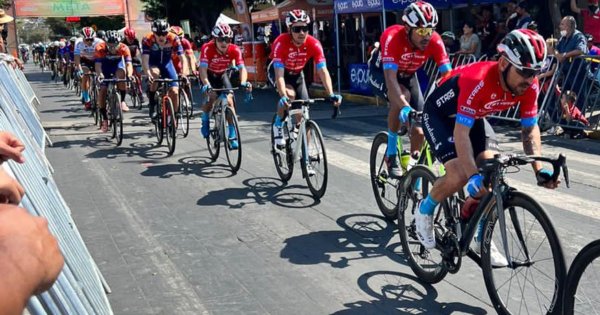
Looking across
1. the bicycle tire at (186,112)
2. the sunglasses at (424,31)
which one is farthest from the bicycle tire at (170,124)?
the sunglasses at (424,31)

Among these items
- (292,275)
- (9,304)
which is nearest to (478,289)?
(292,275)

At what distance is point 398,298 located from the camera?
15.7 ft

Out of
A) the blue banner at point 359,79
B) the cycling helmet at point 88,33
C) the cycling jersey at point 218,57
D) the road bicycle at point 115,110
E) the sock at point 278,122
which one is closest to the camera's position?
the sock at point 278,122

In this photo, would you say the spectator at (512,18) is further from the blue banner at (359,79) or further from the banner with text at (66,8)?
the banner with text at (66,8)

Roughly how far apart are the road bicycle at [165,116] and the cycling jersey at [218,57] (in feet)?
3.81

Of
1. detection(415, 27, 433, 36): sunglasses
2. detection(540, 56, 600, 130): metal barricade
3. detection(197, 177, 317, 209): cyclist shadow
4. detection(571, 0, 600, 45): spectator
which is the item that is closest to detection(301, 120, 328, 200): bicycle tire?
detection(197, 177, 317, 209): cyclist shadow

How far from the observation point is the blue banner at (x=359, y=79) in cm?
1850

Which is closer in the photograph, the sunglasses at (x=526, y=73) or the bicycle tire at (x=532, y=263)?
the bicycle tire at (x=532, y=263)

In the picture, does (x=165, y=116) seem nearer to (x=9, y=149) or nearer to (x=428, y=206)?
(x=428, y=206)

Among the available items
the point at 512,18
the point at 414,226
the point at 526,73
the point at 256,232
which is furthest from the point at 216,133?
the point at 512,18

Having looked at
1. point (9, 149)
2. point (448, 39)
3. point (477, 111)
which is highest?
point (448, 39)

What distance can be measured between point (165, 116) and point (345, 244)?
5.94 metres

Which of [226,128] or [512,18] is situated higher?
[512,18]

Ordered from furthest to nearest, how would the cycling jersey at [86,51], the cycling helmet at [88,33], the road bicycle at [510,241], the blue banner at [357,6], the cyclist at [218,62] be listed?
the blue banner at [357,6]
the cycling jersey at [86,51]
the cycling helmet at [88,33]
the cyclist at [218,62]
the road bicycle at [510,241]
